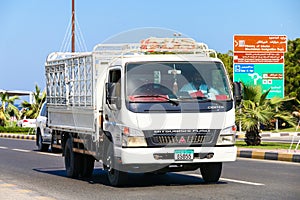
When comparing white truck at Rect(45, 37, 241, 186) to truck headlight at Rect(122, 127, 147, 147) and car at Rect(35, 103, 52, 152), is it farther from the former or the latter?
car at Rect(35, 103, 52, 152)

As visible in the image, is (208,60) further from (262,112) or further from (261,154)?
(262,112)

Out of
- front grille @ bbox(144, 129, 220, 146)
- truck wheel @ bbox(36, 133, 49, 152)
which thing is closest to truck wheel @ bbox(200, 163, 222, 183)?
front grille @ bbox(144, 129, 220, 146)

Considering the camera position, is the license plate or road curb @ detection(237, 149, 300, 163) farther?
road curb @ detection(237, 149, 300, 163)

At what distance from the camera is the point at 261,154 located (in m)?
21.8

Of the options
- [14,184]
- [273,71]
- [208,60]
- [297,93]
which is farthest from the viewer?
[297,93]

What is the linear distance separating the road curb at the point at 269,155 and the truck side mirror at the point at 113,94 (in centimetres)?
828

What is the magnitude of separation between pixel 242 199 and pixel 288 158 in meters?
9.39

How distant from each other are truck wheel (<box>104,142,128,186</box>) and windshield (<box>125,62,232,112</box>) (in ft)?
3.73

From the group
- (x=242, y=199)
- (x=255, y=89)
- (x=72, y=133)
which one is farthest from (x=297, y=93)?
(x=242, y=199)

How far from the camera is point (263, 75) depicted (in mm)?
40562

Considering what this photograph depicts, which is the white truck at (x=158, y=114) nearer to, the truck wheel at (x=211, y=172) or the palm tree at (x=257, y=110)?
the truck wheel at (x=211, y=172)

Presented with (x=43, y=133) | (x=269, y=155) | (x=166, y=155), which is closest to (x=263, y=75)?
(x=43, y=133)

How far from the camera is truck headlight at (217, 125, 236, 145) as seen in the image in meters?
13.1

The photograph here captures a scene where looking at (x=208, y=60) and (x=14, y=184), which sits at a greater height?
(x=208, y=60)
